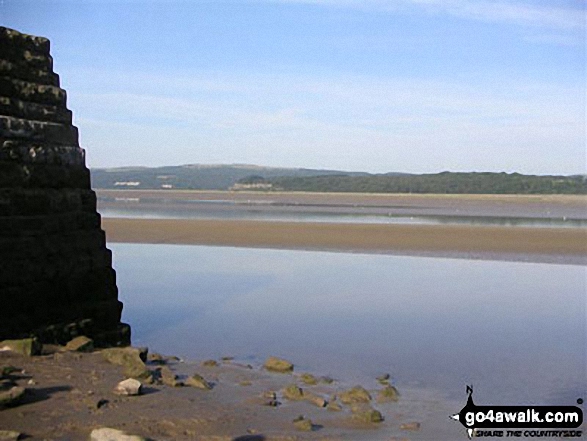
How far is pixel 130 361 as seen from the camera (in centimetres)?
804

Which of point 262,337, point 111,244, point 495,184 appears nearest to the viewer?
point 262,337

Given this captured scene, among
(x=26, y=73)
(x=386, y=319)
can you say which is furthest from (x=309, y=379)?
(x=26, y=73)

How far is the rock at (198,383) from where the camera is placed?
7641 mm

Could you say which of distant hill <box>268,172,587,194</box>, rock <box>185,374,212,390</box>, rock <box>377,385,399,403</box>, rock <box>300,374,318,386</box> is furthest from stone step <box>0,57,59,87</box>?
distant hill <box>268,172,587,194</box>

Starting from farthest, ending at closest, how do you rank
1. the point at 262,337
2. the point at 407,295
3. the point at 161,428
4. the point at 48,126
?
the point at 407,295 < the point at 262,337 < the point at 48,126 < the point at 161,428

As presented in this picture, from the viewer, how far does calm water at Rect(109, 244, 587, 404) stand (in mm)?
8914

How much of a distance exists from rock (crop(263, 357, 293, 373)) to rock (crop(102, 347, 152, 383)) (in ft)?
5.32

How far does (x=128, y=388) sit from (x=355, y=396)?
92.4 inches

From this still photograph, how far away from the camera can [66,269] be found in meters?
9.42

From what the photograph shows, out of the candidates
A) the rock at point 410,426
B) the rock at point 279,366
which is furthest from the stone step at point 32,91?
the rock at point 410,426

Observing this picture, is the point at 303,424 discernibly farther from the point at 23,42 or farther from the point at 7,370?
the point at 23,42

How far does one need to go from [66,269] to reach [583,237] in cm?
2293

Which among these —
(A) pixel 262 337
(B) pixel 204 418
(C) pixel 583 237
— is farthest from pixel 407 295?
(C) pixel 583 237

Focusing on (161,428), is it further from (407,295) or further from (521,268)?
(521,268)
